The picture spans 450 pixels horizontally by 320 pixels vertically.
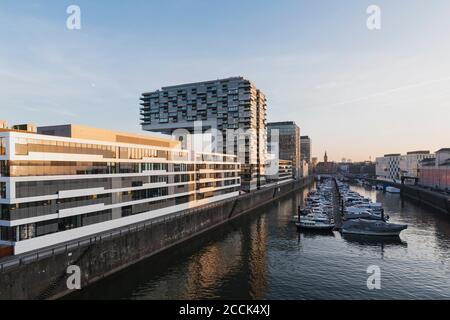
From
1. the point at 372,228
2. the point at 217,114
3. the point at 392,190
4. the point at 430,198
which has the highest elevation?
the point at 217,114

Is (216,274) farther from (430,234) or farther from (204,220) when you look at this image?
(430,234)

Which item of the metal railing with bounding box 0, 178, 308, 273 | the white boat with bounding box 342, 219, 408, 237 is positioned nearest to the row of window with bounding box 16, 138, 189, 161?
the metal railing with bounding box 0, 178, 308, 273

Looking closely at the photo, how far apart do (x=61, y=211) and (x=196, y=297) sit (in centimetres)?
2316

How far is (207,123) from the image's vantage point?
175 metres

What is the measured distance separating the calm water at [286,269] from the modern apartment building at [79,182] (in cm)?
1000

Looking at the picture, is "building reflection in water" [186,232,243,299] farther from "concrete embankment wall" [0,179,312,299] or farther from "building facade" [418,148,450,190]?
"building facade" [418,148,450,190]

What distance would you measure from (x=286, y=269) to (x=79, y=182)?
119 feet

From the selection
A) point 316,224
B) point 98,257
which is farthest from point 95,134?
point 316,224

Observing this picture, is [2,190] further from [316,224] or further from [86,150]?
[316,224]

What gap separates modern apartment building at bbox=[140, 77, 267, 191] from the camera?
16975cm

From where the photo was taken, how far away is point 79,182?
48.0 metres

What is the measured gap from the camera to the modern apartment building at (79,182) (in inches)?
1523
